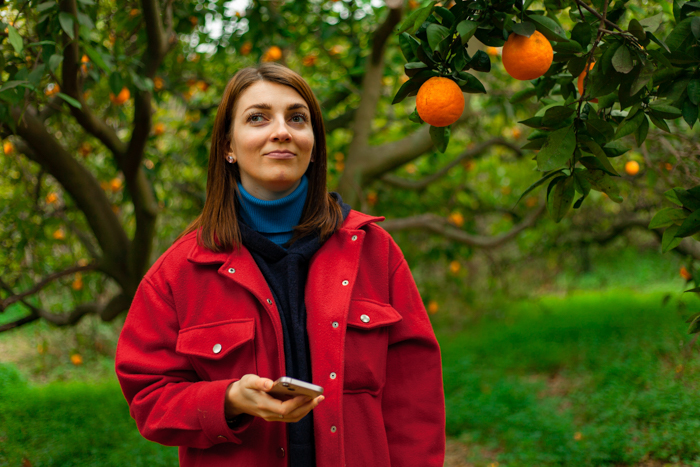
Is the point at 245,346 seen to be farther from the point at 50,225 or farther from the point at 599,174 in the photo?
the point at 50,225

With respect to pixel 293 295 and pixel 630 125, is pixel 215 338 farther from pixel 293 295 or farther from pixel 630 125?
pixel 630 125

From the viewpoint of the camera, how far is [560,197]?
124 cm

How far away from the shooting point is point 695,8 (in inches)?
42.7

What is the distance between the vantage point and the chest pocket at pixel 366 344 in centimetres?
127

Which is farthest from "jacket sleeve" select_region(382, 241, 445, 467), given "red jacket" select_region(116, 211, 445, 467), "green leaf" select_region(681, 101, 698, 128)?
"green leaf" select_region(681, 101, 698, 128)

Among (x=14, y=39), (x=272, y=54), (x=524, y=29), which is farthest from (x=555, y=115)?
(x=272, y=54)

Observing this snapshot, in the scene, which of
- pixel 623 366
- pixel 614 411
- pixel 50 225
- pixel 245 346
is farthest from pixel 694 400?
pixel 50 225

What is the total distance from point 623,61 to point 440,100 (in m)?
0.35

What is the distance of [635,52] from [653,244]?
195 inches

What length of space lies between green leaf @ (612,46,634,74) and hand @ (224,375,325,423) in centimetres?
85

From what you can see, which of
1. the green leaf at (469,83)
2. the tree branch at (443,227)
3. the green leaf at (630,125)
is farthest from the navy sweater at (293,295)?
the tree branch at (443,227)

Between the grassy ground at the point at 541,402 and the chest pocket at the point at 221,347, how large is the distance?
2143 millimetres

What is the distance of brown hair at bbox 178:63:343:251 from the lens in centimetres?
136

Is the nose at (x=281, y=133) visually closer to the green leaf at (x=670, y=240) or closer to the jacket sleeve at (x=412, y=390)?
the jacket sleeve at (x=412, y=390)
